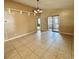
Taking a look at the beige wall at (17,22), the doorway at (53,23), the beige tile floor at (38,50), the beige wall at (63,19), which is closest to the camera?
the beige tile floor at (38,50)

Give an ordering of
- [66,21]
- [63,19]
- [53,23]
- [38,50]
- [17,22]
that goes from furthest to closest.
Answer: [53,23], [63,19], [66,21], [17,22], [38,50]

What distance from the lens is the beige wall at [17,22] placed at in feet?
20.1

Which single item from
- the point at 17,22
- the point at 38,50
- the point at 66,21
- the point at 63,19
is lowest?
the point at 38,50

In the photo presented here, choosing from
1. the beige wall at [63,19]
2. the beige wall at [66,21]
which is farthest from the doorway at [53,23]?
the beige wall at [66,21]

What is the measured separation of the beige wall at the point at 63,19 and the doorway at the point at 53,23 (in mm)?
434

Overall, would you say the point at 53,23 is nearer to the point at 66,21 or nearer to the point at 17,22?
the point at 66,21

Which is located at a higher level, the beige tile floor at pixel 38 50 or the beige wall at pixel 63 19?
the beige wall at pixel 63 19

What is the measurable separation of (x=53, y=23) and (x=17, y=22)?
17.7ft

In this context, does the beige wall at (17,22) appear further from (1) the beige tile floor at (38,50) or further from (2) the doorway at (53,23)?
(2) the doorway at (53,23)

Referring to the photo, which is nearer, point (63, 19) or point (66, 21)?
point (66, 21)

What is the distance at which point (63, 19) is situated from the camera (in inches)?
388

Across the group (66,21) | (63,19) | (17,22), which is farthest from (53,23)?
(17,22)

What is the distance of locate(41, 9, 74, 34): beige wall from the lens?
8.73m

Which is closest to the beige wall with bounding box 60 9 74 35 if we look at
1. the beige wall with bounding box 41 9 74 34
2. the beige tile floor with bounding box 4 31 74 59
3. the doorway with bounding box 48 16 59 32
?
the beige wall with bounding box 41 9 74 34
